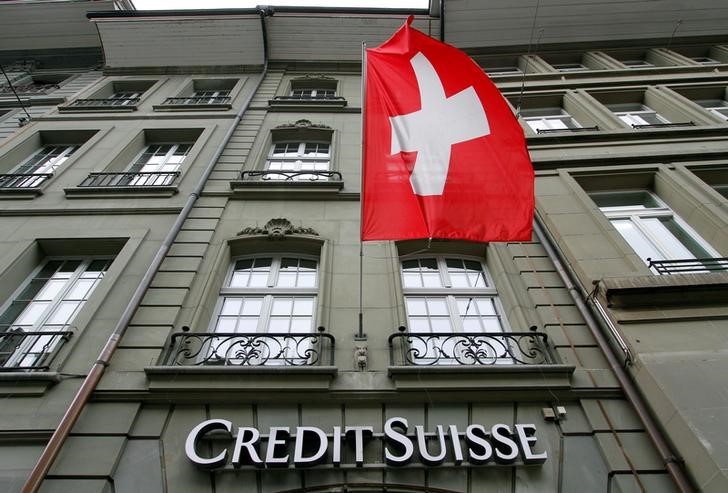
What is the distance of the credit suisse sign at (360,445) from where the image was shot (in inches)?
211

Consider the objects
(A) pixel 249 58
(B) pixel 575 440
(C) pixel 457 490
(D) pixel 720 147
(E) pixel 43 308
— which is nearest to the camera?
(C) pixel 457 490

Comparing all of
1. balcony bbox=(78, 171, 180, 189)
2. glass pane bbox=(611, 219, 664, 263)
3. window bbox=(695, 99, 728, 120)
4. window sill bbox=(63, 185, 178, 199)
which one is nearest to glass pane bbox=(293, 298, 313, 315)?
window sill bbox=(63, 185, 178, 199)

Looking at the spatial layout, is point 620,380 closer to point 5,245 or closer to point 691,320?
point 691,320

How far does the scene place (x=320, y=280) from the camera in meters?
8.23

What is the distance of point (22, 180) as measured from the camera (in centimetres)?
1104

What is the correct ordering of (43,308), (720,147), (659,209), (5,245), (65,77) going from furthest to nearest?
(65,77) → (720,147) → (659,209) → (5,245) → (43,308)

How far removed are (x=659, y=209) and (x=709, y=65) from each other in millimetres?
9312

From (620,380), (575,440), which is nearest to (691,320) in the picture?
(620,380)

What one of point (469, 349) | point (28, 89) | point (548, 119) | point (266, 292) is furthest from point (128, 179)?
point (548, 119)

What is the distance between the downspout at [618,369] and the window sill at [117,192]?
7.99 m

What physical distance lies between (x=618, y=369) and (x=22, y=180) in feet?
43.2

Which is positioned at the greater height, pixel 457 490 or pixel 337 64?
pixel 337 64

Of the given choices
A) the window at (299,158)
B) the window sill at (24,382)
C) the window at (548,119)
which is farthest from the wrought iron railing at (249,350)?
the window at (548,119)

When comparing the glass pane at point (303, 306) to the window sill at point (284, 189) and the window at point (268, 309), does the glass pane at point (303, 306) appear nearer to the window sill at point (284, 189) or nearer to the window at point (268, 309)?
the window at point (268, 309)
